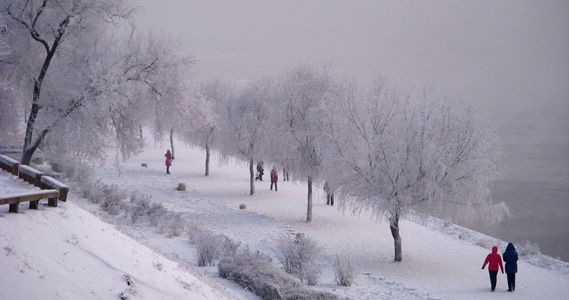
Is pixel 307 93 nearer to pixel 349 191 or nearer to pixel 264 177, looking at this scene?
pixel 349 191

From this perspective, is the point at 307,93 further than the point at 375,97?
Yes

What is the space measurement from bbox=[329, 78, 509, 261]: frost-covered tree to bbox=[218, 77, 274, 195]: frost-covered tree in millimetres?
9736

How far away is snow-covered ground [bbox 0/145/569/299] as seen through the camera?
20.2 feet

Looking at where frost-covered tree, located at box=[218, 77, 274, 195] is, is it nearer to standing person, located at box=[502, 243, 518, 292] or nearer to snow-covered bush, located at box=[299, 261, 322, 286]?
snow-covered bush, located at box=[299, 261, 322, 286]

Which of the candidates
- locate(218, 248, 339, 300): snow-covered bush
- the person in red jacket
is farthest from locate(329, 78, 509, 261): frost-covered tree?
locate(218, 248, 339, 300): snow-covered bush

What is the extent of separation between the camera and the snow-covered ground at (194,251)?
6156mm

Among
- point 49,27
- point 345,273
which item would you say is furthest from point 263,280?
point 49,27

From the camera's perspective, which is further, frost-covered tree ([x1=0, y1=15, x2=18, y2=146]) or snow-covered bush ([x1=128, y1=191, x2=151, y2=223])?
frost-covered tree ([x1=0, y1=15, x2=18, y2=146])

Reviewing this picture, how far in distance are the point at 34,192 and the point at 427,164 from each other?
12559 millimetres

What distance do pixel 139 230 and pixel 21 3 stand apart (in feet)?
31.0

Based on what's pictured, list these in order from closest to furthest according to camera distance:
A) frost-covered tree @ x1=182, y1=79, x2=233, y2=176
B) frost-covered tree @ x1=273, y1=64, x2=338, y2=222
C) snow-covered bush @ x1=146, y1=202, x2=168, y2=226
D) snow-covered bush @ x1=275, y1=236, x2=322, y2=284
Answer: snow-covered bush @ x1=275, y1=236, x2=322, y2=284
snow-covered bush @ x1=146, y1=202, x2=168, y2=226
frost-covered tree @ x1=273, y1=64, x2=338, y2=222
frost-covered tree @ x1=182, y1=79, x2=233, y2=176

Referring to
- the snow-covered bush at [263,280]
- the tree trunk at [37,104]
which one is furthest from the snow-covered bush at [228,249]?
the tree trunk at [37,104]

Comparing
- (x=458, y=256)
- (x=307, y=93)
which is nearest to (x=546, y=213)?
(x=458, y=256)

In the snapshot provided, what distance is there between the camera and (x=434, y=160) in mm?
15430
